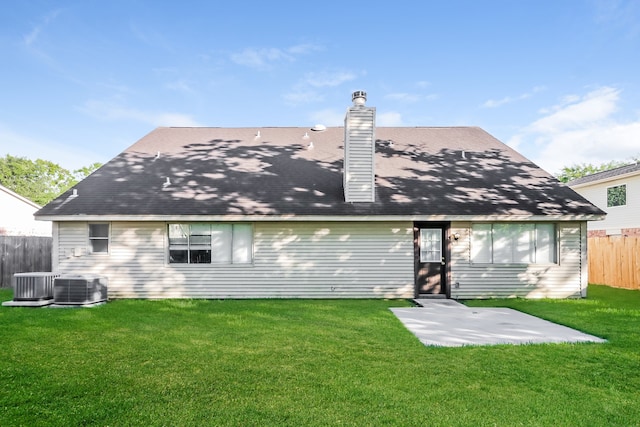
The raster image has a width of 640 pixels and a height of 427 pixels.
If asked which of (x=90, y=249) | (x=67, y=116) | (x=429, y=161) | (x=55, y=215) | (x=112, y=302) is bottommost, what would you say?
(x=112, y=302)

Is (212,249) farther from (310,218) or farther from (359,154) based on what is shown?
(359,154)

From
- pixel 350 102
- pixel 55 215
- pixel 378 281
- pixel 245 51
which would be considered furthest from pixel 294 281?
pixel 245 51

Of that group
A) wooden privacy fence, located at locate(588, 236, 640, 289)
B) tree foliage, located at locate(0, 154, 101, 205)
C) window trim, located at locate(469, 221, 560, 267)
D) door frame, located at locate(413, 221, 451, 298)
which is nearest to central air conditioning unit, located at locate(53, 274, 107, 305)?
door frame, located at locate(413, 221, 451, 298)

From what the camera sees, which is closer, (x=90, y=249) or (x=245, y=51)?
(x=90, y=249)

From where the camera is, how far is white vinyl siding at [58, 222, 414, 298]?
10.2m

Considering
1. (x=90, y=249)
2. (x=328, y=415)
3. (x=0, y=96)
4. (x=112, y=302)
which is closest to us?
(x=328, y=415)

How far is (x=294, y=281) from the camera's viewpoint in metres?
10.3

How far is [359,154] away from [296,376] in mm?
7313

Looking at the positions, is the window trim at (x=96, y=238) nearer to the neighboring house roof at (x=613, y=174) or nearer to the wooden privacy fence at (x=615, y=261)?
the wooden privacy fence at (x=615, y=261)

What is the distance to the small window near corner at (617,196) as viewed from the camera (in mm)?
18844

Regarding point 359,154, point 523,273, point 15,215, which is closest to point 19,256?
A: point 359,154

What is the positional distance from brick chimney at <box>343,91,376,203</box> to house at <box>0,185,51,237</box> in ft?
59.7

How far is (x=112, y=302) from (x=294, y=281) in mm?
4649

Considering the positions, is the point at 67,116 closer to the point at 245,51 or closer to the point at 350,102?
the point at 245,51
